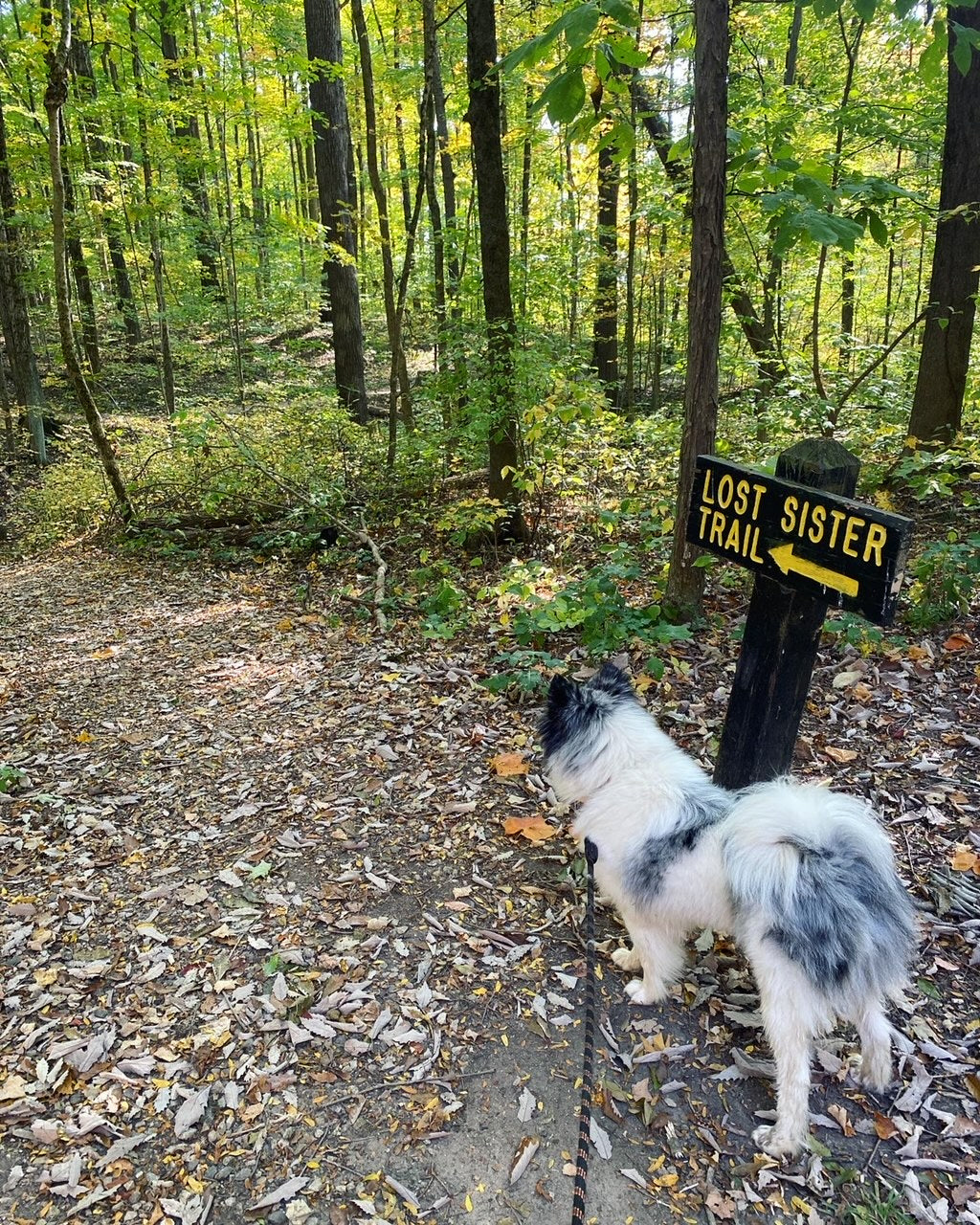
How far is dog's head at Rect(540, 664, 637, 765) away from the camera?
301cm

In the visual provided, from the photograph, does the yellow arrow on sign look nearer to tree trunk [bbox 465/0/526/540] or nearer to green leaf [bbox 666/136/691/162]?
green leaf [bbox 666/136/691/162]

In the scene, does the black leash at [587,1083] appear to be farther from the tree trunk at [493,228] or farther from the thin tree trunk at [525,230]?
the thin tree trunk at [525,230]

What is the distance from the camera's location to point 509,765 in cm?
447

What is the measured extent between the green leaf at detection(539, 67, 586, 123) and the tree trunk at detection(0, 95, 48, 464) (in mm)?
12235

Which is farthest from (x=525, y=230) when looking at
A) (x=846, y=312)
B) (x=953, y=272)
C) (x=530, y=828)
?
(x=530, y=828)

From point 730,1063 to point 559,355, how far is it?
6783 millimetres

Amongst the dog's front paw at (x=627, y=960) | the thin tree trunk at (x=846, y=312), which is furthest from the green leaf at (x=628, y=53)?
the thin tree trunk at (x=846, y=312)

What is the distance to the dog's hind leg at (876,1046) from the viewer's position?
2457 mm

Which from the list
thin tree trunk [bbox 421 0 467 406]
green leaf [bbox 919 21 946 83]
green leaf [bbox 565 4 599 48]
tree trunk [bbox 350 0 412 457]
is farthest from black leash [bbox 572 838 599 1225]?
tree trunk [bbox 350 0 412 457]

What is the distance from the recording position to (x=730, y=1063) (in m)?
2.69

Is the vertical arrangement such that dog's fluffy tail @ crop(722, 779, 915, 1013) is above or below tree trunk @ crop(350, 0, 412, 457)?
below

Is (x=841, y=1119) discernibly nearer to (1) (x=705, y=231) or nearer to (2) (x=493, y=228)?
(1) (x=705, y=231)

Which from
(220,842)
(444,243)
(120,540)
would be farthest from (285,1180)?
(444,243)

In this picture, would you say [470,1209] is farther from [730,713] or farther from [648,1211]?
[730,713]
